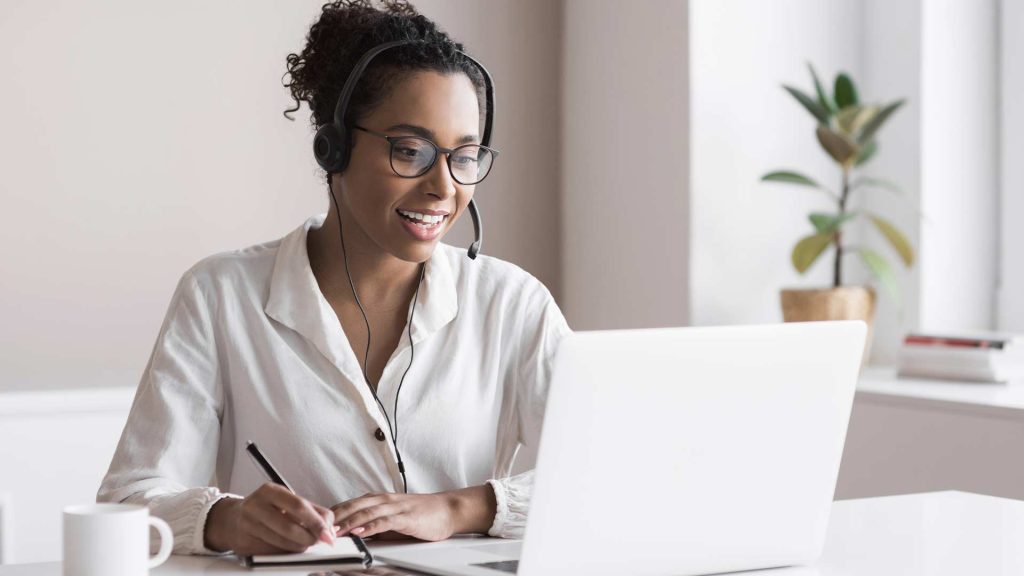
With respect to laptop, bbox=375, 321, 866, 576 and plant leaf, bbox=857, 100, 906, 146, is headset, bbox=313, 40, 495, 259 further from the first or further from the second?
plant leaf, bbox=857, 100, 906, 146

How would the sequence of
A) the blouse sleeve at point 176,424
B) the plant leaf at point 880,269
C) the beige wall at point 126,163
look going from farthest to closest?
the plant leaf at point 880,269 < the beige wall at point 126,163 < the blouse sleeve at point 176,424

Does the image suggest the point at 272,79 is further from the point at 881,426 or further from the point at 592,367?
the point at 592,367

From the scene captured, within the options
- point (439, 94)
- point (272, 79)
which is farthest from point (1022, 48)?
point (439, 94)

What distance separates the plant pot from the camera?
2775 mm

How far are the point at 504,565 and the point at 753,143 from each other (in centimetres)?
206

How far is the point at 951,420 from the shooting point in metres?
2.41

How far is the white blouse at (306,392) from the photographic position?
1.51 metres

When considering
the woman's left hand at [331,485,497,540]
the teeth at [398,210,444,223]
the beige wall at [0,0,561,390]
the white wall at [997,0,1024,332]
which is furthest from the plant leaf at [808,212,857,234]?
the woman's left hand at [331,485,497,540]

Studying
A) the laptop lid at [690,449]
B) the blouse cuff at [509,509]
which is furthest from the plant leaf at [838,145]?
the laptop lid at [690,449]

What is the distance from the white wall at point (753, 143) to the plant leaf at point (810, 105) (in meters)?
0.20

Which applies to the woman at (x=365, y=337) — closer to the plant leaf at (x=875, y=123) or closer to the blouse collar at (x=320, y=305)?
the blouse collar at (x=320, y=305)

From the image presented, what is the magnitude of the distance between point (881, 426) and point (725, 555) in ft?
5.00

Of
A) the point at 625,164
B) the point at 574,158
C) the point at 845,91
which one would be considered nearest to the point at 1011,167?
the point at 845,91

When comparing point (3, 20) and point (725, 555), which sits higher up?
point (3, 20)
